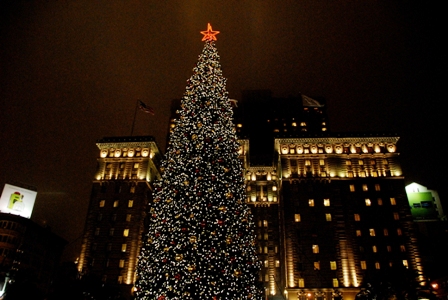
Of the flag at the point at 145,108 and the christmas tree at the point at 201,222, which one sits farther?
the flag at the point at 145,108

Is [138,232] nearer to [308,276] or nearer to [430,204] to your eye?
[308,276]

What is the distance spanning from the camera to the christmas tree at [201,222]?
2580cm

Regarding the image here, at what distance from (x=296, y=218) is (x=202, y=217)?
4708cm

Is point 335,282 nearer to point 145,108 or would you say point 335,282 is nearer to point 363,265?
point 363,265

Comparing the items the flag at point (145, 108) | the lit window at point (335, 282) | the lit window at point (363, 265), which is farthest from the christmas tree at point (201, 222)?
the lit window at point (363, 265)

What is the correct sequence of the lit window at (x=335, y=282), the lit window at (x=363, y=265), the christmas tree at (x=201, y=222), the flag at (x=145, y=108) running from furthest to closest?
the lit window at (x=363, y=265)
the lit window at (x=335, y=282)
the flag at (x=145, y=108)
the christmas tree at (x=201, y=222)

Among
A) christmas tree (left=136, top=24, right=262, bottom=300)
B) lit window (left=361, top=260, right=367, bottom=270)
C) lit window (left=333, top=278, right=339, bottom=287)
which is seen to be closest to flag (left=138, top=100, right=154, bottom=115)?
christmas tree (left=136, top=24, right=262, bottom=300)

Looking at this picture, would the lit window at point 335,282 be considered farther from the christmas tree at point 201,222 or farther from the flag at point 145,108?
the flag at point 145,108

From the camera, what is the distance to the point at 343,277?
64438 mm

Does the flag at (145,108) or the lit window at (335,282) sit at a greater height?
the flag at (145,108)

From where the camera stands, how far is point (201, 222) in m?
26.9

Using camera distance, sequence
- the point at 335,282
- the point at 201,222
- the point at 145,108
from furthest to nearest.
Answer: the point at 335,282 < the point at 145,108 < the point at 201,222

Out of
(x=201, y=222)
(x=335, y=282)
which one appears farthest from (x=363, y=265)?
(x=201, y=222)

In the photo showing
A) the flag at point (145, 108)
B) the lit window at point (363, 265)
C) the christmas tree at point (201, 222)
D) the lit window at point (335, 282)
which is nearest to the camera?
the christmas tree at point (201, 222)
